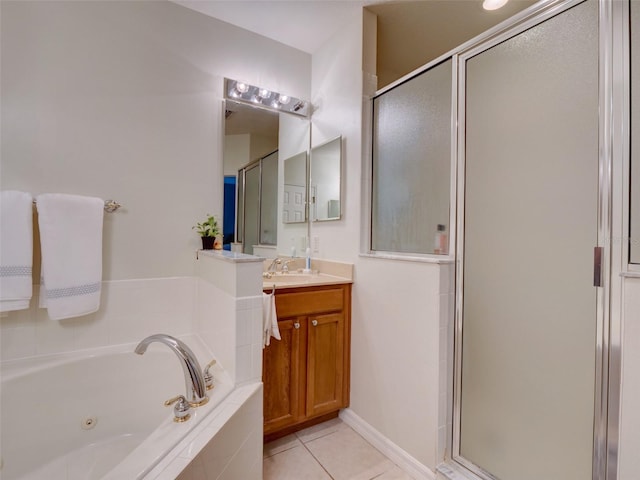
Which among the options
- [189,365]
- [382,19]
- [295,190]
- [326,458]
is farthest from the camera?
[295,190]

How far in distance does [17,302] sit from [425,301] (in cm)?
187

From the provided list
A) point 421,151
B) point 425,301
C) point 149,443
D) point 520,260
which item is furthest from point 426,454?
point 421,151

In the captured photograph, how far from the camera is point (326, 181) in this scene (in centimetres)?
222

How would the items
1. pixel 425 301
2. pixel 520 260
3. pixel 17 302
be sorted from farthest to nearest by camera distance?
pixel 425 301 → pixel 17 302 → pixel 520 260

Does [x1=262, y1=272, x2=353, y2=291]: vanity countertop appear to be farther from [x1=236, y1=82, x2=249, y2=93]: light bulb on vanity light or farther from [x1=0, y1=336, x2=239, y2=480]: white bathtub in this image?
[x1=236, y1=82, x2=249, y2=93]: light bulb on vanity light

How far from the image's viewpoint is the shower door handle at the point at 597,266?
3.27ft

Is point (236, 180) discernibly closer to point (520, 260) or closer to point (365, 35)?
point (365, 35)

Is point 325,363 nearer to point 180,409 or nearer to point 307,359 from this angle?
point 307,359

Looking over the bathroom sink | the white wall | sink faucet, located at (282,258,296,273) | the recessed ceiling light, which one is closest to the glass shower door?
the recessed ceiling light

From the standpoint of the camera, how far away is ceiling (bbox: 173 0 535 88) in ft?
6.08

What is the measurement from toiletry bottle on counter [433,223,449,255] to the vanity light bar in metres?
1.47

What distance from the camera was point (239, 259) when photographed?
49.6 inches

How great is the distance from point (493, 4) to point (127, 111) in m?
2.21

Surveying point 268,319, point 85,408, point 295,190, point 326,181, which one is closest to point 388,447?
point 268,319
